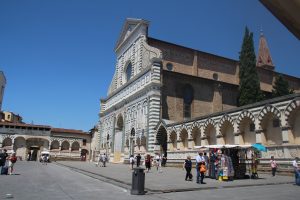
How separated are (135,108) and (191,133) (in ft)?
38.8

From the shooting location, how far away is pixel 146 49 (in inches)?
1538

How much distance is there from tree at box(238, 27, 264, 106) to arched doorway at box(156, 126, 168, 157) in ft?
35.6

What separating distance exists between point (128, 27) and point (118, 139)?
17.2 meters

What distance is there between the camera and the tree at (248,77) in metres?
36.5

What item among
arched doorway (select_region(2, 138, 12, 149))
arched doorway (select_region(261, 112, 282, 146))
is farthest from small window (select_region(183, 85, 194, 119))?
arched doorway (select_region(2, 138, 12, 149))

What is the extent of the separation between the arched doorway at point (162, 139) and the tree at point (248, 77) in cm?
1084

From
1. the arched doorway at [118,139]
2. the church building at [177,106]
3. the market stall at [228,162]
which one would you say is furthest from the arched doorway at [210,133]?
the arched doorway at [118,139]

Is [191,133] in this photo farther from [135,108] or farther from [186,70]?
[186,70]

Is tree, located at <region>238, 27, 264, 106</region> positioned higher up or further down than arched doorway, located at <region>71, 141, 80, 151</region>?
higher up

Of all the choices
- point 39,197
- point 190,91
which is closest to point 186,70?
point 190,91

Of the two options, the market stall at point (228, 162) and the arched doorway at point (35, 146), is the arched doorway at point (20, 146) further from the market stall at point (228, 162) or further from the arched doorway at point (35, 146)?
the market stall at point (228, 162)

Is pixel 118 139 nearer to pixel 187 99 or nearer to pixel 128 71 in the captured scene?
pixel 128 71

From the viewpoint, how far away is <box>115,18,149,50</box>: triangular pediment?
1653 inches

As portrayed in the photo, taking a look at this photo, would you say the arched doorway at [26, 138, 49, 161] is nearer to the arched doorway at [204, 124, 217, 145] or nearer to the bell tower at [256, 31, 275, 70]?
the arched doorway at [204, 124, 217, 145]
